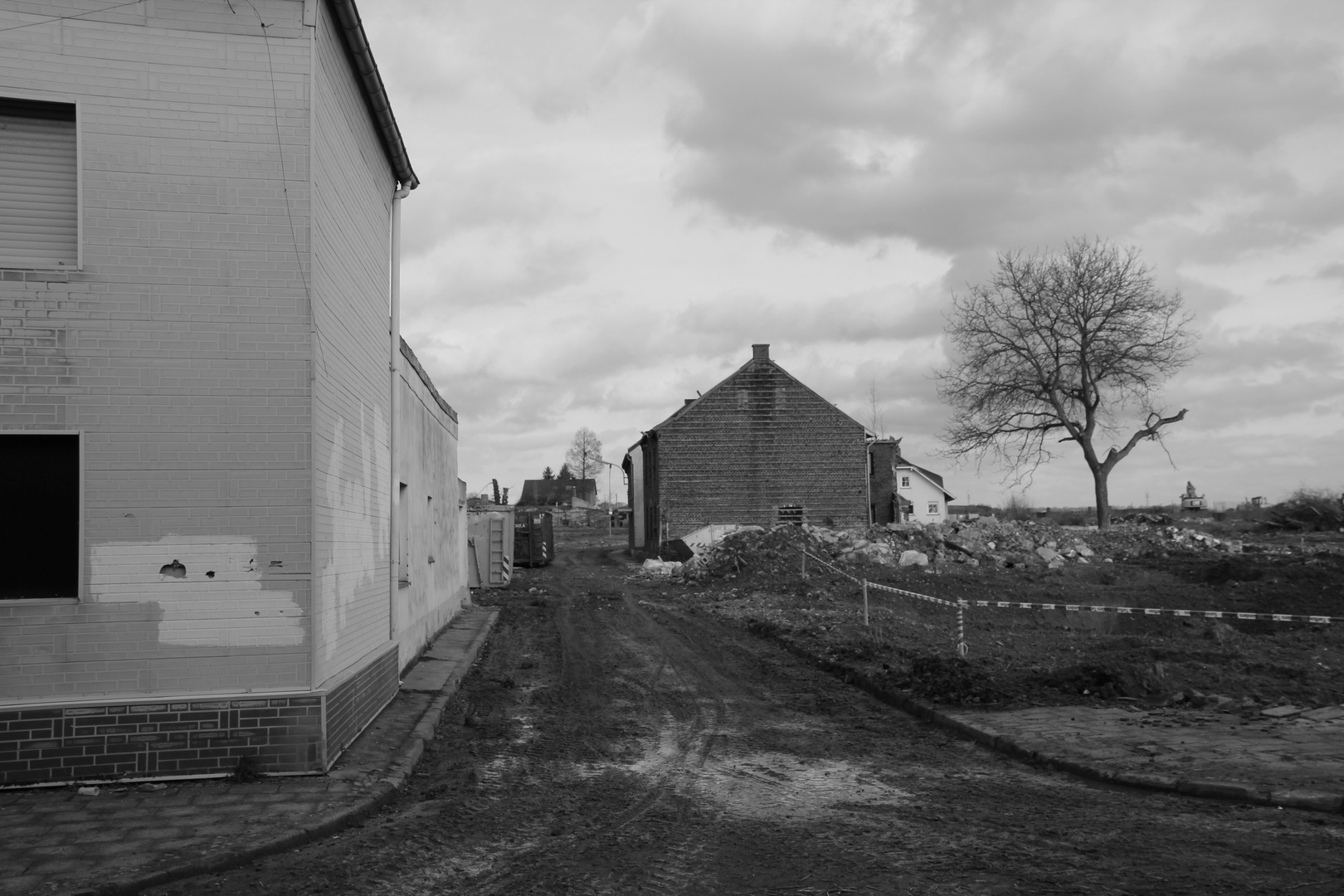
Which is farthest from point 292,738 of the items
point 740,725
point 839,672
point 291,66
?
point 839,672

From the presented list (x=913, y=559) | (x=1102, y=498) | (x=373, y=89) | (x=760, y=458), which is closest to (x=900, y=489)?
(x=1102, y=498)

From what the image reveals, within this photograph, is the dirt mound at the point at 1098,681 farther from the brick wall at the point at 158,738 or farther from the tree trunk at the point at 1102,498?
the tree trunk at the point at 1102,498

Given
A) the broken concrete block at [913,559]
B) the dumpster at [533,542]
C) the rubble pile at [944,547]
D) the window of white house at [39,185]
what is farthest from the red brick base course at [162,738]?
the dumpster at [533,542]

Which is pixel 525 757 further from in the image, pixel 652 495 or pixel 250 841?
pixel 652 495

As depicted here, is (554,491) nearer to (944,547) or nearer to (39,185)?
(944,547)

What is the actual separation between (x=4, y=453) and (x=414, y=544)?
7113mm

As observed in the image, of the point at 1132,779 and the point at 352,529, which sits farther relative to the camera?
the point at 352,529

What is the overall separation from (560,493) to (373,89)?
363 feet

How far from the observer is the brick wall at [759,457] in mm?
41969

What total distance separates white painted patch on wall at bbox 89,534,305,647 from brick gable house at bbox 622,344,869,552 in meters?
34.4

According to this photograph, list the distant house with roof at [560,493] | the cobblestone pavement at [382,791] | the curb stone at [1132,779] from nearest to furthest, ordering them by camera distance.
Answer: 1. the cobblestone pavement at [382,791]
2. the curb stone at [1132,779]
3. the distant house with roof at [560,493]

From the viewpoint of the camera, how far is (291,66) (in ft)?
25.9

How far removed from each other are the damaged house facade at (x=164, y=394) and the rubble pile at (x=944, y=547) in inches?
901

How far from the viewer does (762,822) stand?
659cm
